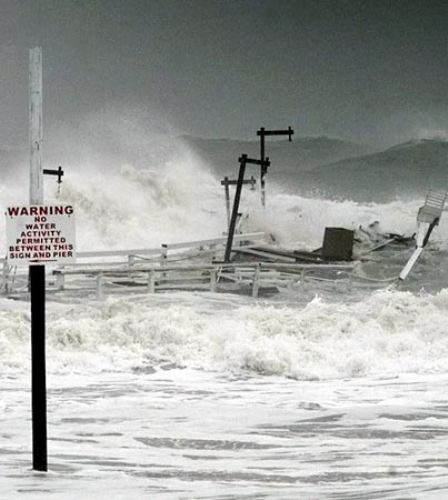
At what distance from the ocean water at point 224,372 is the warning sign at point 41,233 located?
3.93ft

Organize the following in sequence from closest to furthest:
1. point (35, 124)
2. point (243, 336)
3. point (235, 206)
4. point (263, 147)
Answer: point (35, 124)
point (243, 336)
point (235, 206)
point (263, 147)

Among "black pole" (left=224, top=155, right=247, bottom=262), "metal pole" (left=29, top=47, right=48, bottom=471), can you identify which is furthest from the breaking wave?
"metal pole" (left=29, top=47, right=48, bottom=471)

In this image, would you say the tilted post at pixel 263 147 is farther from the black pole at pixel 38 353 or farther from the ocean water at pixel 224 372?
the black pole at pixel 38 353

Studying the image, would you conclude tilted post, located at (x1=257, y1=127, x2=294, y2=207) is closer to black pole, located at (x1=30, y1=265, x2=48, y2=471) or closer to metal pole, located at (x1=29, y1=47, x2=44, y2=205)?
metal pole, located at (x1=29, y1=47, x2=44, y2=205)

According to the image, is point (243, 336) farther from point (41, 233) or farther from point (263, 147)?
point (41, 233)

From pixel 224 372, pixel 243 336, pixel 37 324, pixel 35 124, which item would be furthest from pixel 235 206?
pixel 37 324

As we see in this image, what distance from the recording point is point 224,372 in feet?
35.3

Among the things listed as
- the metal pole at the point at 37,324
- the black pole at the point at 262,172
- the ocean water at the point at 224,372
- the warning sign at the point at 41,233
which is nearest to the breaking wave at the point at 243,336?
the ocean water at the point at 224,372

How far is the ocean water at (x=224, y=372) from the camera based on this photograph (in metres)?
5.78

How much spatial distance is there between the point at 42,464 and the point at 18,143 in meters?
7.23

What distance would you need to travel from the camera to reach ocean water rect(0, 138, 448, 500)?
578 cm

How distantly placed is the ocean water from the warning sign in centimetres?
120

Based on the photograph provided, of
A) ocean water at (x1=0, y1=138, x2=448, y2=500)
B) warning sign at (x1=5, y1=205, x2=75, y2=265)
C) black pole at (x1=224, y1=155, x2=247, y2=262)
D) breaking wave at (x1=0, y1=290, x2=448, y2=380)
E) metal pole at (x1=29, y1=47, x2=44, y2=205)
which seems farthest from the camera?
black pole at (x1=224, y1=155, x2=247, y2=262)

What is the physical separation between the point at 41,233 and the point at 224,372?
5.53 m
